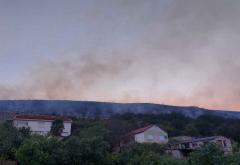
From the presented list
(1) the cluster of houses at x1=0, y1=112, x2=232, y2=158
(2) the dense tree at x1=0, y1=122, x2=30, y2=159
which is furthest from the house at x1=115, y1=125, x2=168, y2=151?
(2) the dense tree at x1=0, y1=122, x2=30, y2=159

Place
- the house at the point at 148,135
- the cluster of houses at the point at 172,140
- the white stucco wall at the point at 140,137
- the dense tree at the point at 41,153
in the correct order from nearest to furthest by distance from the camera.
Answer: the dense tree at the point at 41,153 → the cluster of houses at the point at 172,140 → the house at the point at 148,135 → the white stucco wall at the point at 140,137

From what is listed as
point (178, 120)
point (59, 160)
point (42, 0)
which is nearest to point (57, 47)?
point (42, 0)

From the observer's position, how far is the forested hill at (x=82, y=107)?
6894cm

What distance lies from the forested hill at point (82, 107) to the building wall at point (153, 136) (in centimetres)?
2429

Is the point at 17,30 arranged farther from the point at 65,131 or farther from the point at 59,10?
the point at 65,131

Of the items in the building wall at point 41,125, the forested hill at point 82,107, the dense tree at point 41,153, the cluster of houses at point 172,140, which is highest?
the forested hill at point 82,107

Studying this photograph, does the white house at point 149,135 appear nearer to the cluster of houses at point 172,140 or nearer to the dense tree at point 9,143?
the cluster of houses at point 172,140

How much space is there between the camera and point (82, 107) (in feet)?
239

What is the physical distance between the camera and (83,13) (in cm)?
1822

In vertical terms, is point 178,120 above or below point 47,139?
above

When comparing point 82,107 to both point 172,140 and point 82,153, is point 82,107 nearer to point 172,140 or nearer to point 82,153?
point 172,140

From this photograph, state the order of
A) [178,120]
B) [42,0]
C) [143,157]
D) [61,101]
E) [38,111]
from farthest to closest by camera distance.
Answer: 1. [61,101]
2. [38,111]
3. [178,120]
4. [143,157]
5. [42,0]

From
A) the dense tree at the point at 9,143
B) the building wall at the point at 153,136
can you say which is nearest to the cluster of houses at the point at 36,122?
the building wall at the point at 153,136

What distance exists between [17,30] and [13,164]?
8153mm
